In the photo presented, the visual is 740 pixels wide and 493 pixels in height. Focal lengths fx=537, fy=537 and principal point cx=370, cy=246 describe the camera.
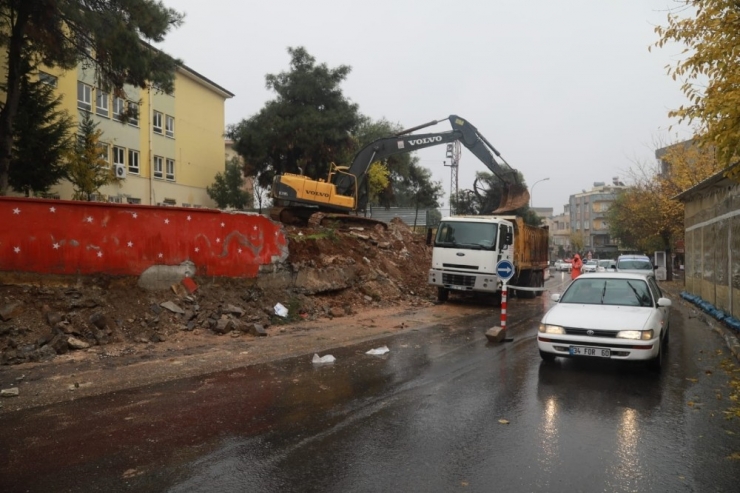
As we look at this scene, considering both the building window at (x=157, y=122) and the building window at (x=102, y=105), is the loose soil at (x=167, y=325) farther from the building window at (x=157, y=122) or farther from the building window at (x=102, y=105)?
the building window at (x=157, y=122)

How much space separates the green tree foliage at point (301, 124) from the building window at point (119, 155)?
6746 mm

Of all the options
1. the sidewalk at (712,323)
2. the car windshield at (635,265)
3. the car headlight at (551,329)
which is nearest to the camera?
the car headlight at (551,329)

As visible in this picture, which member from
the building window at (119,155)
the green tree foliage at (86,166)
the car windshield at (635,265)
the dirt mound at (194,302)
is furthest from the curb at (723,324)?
the building window at (119,155)

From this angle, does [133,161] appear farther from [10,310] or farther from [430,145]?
[10,310]

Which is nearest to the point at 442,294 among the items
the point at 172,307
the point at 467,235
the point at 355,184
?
the point at 467,235

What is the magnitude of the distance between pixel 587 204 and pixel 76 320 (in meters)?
108

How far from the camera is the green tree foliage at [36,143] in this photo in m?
21.7

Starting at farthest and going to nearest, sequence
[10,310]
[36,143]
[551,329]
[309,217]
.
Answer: [36,143] < [309,217] < [10,310] < [551,329]

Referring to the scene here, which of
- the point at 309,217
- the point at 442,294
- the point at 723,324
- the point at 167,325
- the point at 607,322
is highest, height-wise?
the point at 309,217

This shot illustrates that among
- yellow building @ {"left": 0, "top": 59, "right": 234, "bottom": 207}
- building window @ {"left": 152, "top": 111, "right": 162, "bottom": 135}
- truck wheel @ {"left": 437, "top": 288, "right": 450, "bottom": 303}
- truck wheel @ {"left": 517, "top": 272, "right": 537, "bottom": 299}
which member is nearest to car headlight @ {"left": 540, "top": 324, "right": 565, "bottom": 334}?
truck wheel @ {"left": 437, "top": 288, "right": 450, "bottom": 303}

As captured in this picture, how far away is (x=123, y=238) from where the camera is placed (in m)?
11.6

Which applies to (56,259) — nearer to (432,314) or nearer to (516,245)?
(432,314)

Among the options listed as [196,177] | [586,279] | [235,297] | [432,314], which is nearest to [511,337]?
[586,279]

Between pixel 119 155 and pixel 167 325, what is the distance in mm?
26531
